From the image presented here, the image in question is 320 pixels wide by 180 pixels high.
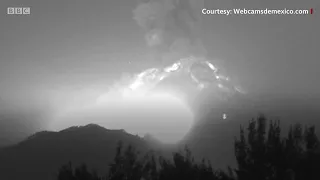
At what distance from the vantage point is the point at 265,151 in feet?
62.6

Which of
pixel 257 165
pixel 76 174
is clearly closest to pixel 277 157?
pixel 257 165

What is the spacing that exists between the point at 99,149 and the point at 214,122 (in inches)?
4785

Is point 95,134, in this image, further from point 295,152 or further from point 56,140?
point 295,152

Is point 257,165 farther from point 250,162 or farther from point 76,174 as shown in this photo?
point 76,174

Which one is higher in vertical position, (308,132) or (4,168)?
(308,132)

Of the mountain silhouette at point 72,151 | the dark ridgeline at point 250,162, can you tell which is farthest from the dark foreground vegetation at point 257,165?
the mountain silhouette at point 72,151

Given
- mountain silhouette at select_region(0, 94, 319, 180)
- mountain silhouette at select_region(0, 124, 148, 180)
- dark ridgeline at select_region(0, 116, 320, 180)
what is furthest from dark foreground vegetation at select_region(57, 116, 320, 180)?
mountain silhouette at select_region(0, 94, 319, 180)

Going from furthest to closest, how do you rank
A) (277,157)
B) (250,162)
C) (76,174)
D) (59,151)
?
(59,151), (76,174), (250,162), (277,157)

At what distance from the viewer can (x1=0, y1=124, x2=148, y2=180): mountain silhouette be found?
79875 mm

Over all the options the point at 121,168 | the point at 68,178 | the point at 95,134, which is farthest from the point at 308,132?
the point at 95,134

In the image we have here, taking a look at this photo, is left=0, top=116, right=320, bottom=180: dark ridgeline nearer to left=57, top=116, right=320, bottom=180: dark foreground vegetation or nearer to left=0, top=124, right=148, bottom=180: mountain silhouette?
left=57, top=116, right=320, bottom=180: dark foreground vegetation

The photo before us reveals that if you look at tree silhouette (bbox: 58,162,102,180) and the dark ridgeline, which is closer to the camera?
the dark ridgeline

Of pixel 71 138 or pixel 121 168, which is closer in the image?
pixel 121 168

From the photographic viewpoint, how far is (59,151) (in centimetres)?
9369
